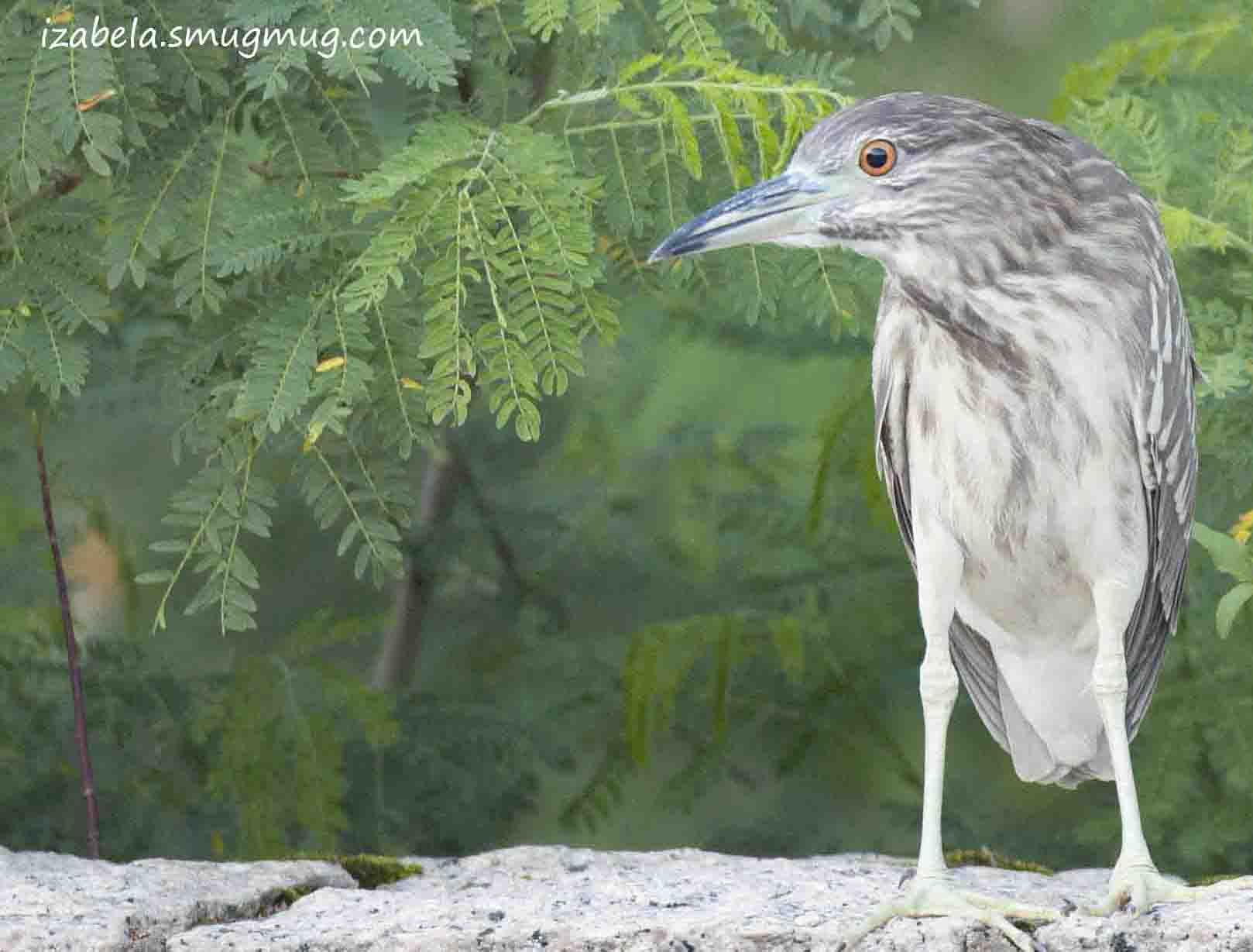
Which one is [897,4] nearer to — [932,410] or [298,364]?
[932,410]

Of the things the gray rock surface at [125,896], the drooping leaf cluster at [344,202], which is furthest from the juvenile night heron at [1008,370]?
the gray rock surface at [125,896]

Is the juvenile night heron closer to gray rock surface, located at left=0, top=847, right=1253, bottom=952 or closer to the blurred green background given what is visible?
gray rock surface, located at left=0, top=847, right=1253, bottom=952

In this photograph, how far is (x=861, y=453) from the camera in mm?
5258

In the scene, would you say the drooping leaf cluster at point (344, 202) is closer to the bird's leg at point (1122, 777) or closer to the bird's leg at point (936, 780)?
the bird's leg at point (936, 780)

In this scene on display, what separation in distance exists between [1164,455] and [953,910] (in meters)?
0.92

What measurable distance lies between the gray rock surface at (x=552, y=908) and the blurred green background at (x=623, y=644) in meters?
1.16

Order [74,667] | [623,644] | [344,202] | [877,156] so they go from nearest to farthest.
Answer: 1. [877,156]
2. [344,202]
3. [74,667]
4. [623,644]

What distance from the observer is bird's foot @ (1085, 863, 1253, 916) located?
3.35 meters

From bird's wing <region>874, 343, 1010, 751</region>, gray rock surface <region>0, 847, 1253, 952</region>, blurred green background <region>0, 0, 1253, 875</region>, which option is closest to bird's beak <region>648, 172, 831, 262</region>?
bird's wing <region>874, 343, 1010, 751</region>

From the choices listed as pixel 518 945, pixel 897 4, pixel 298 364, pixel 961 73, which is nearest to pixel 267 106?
pixel 298 364

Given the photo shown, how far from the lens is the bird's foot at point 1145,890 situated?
11.0 ft

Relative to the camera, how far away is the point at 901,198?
3.27 metres

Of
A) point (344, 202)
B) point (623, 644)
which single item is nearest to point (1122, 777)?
point (344, 202)

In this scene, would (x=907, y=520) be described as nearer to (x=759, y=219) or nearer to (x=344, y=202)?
(x=759, y=219)
